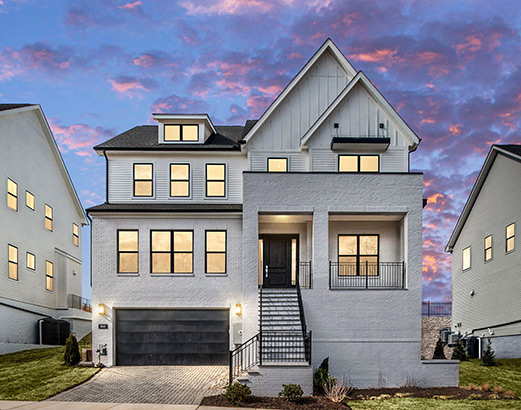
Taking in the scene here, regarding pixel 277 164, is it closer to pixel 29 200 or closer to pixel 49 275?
pixel 29 200

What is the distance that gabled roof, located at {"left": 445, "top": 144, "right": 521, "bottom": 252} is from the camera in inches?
1090

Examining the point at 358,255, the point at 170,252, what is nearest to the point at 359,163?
the point at 358,255

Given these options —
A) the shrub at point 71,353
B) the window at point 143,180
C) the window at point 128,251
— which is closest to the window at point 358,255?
the window at point 128,251

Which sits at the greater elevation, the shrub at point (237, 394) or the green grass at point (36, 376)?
the shrub at point (237, 394)

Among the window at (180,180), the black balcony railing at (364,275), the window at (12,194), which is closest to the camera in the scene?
the black balcony railing at (364,275)

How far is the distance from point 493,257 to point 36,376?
22390 millimetres

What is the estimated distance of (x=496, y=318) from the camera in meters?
29.1

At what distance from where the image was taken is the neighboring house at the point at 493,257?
2703cm

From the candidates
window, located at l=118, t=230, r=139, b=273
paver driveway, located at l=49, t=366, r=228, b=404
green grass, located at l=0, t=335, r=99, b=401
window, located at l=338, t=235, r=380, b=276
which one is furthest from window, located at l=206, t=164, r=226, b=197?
green grass, located at l=0, t=335, r=99, b=401

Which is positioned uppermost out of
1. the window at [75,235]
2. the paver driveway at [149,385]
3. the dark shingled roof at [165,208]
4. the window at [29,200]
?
the window at [29,200]

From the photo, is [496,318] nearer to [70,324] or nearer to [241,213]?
[241,213]

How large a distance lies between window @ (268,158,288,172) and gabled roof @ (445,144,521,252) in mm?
11031

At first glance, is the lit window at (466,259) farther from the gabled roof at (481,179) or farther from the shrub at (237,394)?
the shrub at (237,394)

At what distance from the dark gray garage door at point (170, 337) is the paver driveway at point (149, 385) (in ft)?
1.88
